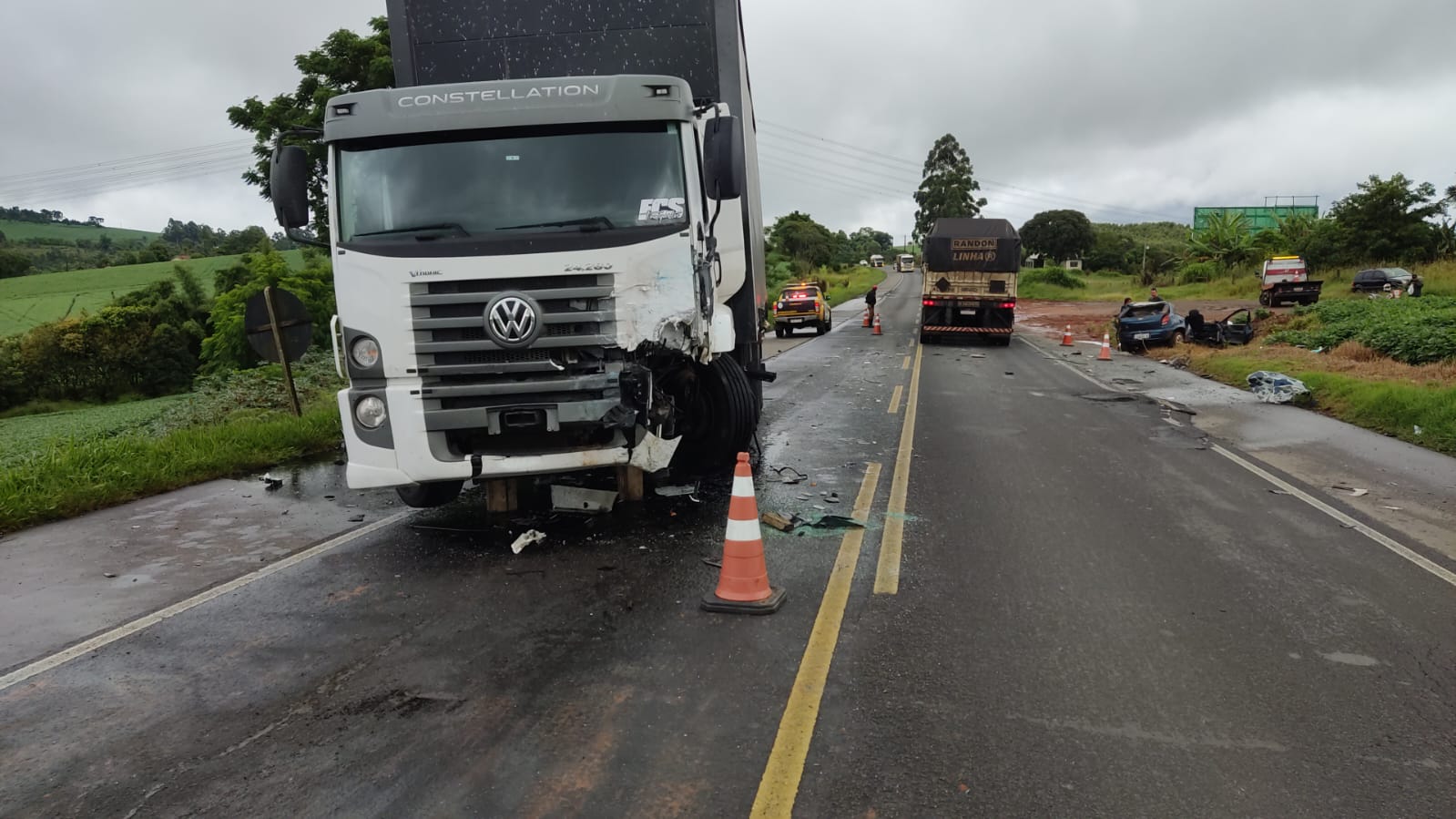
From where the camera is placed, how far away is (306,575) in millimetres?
5355

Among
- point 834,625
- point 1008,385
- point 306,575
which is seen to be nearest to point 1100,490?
point 834,625

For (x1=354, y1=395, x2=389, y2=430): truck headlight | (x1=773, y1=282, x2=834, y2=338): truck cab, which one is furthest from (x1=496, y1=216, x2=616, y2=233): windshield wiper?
(x1=773, y1=282, x2=834, y2=338): truck cab

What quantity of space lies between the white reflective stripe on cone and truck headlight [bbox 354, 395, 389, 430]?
7.90ft

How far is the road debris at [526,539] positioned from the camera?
571 centimetres

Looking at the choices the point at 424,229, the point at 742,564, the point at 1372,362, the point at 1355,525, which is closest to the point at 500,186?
the point at 424,229

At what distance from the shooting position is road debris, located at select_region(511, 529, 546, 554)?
5.71 m

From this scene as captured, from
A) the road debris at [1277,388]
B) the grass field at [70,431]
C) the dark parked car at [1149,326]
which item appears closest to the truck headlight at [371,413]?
the grass field at [70,431]

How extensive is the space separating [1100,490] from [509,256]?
5.49m

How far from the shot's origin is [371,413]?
5406 millimetres

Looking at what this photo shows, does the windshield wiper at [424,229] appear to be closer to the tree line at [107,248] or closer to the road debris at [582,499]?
the road debris at [582,499]

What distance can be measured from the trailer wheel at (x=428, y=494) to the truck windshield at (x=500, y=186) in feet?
6.80

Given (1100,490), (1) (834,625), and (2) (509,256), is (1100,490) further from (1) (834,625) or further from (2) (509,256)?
(2) (509,256)

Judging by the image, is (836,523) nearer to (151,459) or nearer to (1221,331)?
(151,459)

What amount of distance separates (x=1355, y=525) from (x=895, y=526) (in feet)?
11.9
